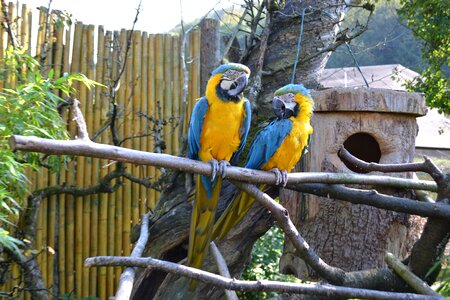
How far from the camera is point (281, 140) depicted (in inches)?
89.9

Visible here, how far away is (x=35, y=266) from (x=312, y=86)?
2.11 metres

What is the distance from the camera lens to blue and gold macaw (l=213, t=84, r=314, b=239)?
7.50 feet

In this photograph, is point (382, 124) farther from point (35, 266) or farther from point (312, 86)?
point (35, 266)

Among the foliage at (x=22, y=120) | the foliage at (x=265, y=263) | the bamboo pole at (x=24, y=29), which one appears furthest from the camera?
the foliage at (x=265, y=263)

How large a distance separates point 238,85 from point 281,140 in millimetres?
271

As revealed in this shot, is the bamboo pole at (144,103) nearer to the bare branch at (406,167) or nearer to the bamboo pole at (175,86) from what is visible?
the bamboo pole at (175,86)

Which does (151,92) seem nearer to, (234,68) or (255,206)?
(255,206)

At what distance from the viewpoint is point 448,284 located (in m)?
1.44

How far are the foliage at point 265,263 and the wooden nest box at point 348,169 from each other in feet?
5.97

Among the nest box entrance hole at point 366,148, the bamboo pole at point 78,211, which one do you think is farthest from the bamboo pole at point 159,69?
the nest box entrance hole at point 366,148

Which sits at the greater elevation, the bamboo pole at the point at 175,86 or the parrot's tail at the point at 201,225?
the bamboo pole at the point at 175,86

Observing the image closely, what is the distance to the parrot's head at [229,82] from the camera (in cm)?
220

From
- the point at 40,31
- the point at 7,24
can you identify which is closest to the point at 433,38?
the point at 40,31

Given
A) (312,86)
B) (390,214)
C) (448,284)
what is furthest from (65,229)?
(448,284)
